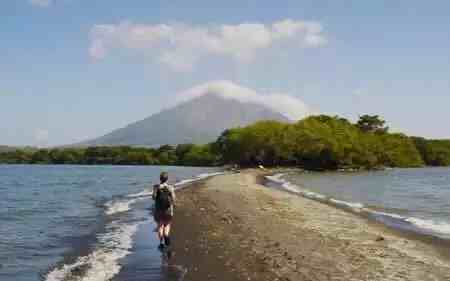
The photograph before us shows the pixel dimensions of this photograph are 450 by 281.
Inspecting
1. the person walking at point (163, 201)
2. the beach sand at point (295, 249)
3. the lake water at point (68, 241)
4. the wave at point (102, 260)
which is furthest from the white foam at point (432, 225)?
the wave at point (102, 260)

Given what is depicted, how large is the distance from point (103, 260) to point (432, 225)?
14.0m

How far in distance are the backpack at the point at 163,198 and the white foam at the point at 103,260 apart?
1569mm

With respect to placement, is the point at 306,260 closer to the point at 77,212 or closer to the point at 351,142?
the point at 77,212

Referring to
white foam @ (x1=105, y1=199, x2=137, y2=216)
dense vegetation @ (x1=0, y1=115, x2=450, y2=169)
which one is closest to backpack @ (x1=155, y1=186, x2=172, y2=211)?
white foam @ (x1=105, y1=199, x2=137, y2=216)

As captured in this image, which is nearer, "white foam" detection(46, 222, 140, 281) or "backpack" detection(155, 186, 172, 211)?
"white foam" detection(46, 222, 140, 281)

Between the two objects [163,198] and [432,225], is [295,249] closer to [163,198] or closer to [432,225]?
[163,198]

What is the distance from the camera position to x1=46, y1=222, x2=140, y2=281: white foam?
12.1m

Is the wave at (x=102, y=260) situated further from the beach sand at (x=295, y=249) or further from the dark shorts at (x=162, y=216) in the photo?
the beach sand at (x=295, y=249)

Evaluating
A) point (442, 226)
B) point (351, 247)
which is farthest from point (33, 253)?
point (442, 226)

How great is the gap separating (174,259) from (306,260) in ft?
10.3

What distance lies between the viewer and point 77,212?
93.7 feet

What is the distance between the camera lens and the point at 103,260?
13922mm

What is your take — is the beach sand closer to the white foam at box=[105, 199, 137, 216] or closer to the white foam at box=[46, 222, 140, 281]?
the white foam at box=[46, 222, 140, 281]

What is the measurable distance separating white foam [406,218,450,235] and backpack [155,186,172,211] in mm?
10602
